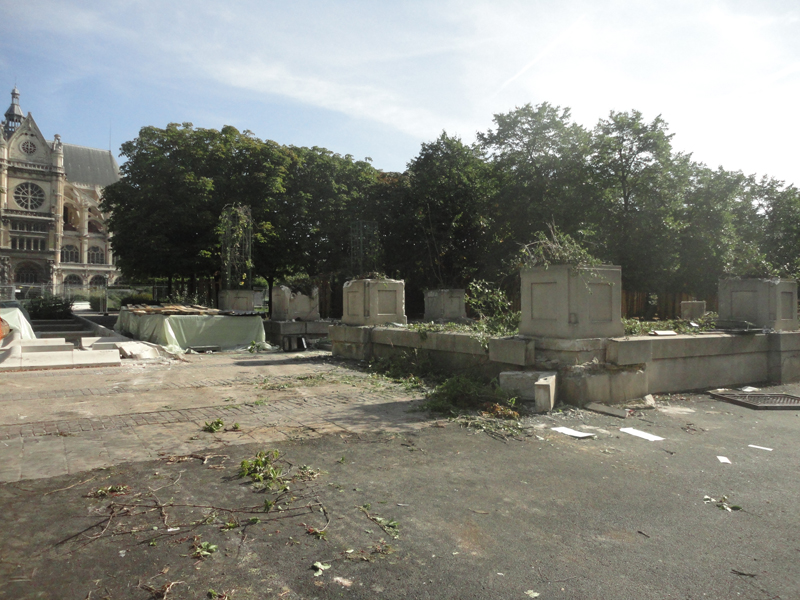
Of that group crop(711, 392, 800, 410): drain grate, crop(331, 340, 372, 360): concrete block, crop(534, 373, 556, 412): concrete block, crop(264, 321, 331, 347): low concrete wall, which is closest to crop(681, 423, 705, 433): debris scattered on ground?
crop(534, 373, 556, 412): concrete block

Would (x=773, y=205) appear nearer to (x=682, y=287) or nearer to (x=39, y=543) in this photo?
(x=682, y=287)

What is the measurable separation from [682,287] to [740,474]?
64.6 feet

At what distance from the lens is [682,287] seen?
22.1 metres

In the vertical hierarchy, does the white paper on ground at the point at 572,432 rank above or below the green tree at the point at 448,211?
below

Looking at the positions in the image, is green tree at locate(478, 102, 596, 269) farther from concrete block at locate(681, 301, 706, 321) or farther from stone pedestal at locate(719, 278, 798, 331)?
stone pedestal at locate(719, 278, 798, 331)

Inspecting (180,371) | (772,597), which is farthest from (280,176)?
(772,597)

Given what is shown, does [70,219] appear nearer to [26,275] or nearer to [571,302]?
[26,275]

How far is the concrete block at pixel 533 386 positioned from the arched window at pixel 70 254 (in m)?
93.7

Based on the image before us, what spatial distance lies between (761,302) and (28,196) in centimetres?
9597

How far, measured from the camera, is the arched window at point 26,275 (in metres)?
78.7

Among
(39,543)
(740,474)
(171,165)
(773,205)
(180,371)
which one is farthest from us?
(773,205)

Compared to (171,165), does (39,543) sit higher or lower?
lower

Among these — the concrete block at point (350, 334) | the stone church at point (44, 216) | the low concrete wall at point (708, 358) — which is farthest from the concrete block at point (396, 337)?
the stone church at point (44, 216)

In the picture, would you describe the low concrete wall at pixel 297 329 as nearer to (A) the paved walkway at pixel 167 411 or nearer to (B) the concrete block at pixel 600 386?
(A) the paved walkway at pixel 167 411
